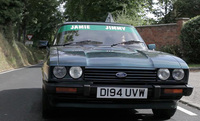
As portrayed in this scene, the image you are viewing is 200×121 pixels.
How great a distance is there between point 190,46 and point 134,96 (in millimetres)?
12768

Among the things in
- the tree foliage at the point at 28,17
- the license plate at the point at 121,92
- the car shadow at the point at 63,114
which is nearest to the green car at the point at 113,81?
the license plate at the point at 121,92

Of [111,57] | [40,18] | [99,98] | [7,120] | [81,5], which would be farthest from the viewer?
[40,18]

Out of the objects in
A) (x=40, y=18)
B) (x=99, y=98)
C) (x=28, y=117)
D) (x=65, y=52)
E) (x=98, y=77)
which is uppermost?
(x=40, y=18)

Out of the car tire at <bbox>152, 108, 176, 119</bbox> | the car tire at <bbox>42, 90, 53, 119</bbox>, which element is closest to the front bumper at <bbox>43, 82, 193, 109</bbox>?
the car tire at <bbox>42, 90, 53, 119</bbox>

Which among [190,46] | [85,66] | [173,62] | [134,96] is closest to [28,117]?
[85,66]

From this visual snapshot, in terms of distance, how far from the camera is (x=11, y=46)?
76.8 ft

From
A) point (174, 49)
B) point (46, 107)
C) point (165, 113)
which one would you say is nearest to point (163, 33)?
point (174, 49)

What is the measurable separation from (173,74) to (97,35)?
1.89m

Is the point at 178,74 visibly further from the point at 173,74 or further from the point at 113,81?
the point at 113,81

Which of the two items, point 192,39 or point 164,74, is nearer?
point 164,74

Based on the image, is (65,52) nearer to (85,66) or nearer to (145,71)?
(85,66)

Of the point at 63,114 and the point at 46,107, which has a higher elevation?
the point at 46,107

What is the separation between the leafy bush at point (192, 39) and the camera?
50.0 feet

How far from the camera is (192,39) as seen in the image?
15.4m
